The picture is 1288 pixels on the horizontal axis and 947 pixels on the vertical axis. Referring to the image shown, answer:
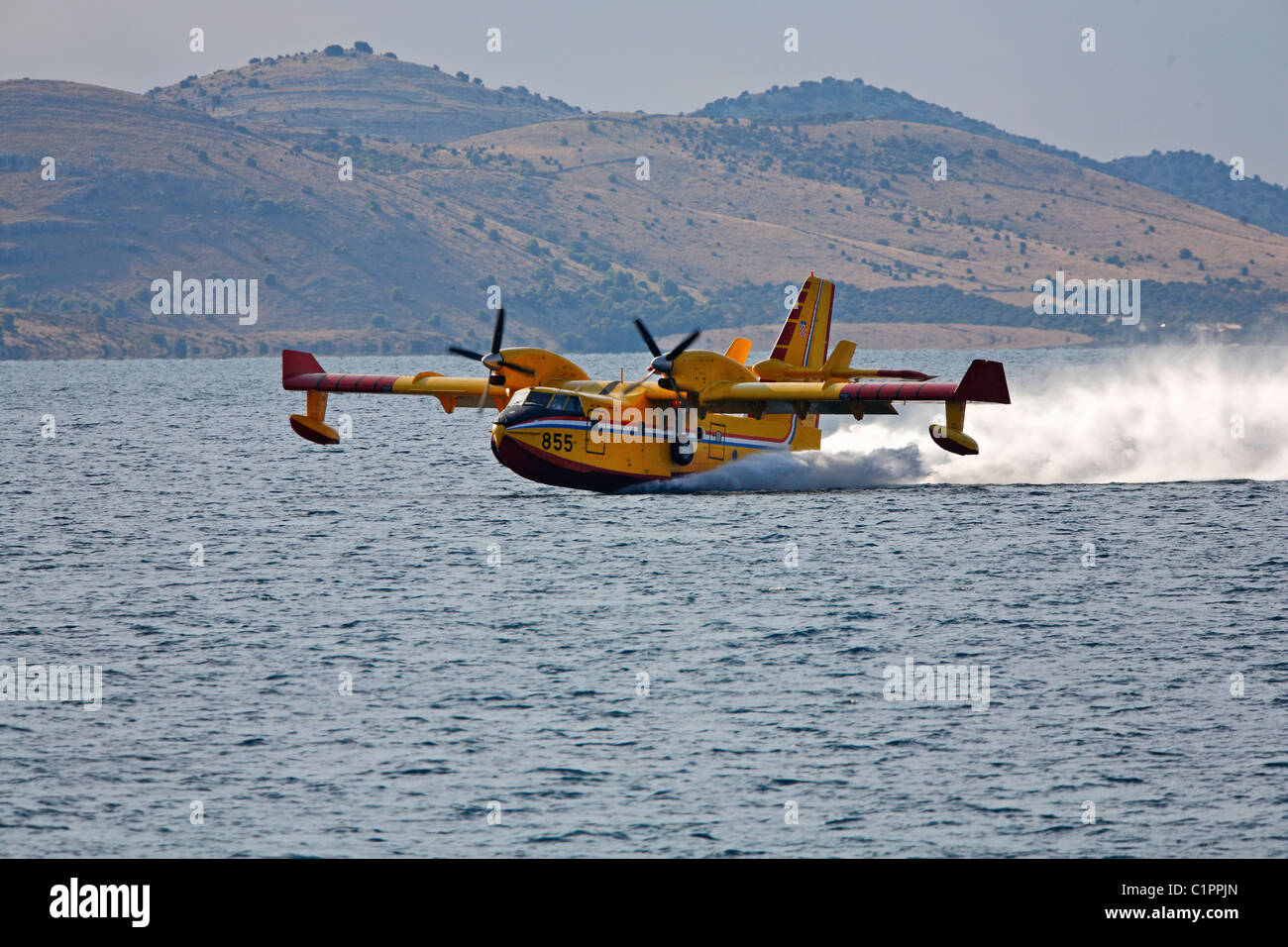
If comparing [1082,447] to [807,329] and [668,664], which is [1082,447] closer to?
[807,329]

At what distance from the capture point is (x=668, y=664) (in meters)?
28.5

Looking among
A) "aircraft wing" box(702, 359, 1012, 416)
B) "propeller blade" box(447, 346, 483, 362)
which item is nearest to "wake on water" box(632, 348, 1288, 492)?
"aircraft wing" box(702, 359, 1012, 416)

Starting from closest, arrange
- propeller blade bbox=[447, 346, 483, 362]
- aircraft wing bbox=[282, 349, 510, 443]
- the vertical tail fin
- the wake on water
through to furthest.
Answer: propeller blade bbox=[447, 346, 483, 362]
aircraft wing bbox=[282, 349, 510, 443]
the vertical tail fin
the wake on water

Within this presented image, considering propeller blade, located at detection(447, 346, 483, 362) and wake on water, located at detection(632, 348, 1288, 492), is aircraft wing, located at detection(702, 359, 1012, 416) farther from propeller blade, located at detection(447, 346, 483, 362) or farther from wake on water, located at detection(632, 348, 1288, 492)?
propeller blade, located at detection(447, 346, 483, 362)

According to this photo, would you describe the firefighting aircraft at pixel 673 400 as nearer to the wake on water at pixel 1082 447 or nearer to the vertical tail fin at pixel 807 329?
the vertical tail fin at pixel 807 329

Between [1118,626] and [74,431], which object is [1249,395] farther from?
[74,431]

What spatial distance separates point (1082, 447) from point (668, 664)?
36.5m

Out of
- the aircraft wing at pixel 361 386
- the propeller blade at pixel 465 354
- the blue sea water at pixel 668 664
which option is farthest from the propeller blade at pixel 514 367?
the blue sea water at pixel 668 664

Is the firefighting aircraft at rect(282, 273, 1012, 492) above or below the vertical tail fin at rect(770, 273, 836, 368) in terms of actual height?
below

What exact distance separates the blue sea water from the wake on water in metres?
0.31

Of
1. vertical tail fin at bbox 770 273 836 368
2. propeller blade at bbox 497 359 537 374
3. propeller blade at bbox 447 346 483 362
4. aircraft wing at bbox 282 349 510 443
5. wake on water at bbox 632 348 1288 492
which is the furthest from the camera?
wake on water at bbox 632 348 1288 492

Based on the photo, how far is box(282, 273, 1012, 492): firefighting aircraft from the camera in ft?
143

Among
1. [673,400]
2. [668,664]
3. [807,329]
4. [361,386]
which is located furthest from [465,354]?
[668,664]

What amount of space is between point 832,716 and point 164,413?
4237 inches
